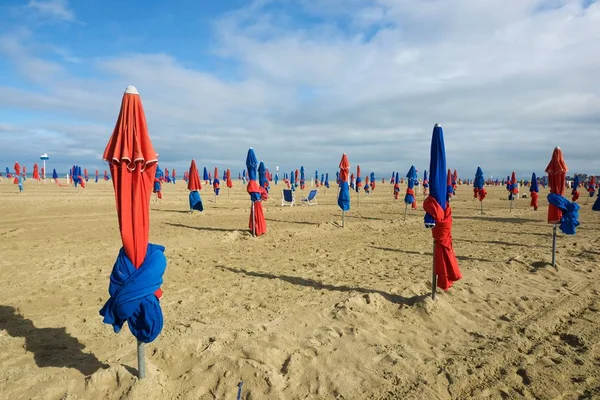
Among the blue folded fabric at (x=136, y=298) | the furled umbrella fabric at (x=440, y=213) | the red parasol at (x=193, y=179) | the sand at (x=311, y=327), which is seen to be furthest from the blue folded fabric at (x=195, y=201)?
the blue folded fabric at (x=136, y=298)

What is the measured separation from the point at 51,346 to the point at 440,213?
17.2 feet

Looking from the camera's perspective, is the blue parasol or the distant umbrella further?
A: the distant umbrella

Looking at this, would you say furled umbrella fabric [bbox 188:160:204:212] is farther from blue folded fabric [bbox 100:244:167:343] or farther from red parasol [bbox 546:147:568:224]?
blue folded fabric [bbox 100:244:167:343]

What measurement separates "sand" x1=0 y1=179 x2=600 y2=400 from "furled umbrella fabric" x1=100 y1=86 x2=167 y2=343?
0.68 m

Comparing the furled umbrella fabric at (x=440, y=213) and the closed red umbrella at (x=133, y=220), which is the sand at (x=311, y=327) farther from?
the closed red umbrella at (x=133, y=220)

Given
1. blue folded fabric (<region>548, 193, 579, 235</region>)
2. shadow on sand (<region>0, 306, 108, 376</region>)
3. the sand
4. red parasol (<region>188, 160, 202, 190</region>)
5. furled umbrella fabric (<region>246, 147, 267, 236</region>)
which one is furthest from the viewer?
red parasol (<region>188, 160, 202, 190</region>)

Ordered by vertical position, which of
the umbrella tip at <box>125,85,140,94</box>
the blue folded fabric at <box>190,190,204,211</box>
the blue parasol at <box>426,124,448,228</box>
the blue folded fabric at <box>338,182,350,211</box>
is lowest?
the blue folded fabric at <box>190,190,204,211</box>

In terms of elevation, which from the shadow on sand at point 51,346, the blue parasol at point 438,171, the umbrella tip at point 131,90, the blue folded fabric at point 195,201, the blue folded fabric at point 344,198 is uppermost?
the umbrella tip at point 131,90

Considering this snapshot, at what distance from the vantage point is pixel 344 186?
1338 cm

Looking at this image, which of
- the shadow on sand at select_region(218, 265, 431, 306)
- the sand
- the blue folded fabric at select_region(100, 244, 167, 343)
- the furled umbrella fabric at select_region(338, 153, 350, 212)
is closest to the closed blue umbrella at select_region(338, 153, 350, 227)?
the furled umbrella fabric at select_region(338, 153, 350, 212)

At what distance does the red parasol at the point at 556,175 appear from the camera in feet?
25.9

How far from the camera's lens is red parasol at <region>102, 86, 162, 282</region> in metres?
3.02

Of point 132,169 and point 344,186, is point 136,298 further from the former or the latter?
point 344,186

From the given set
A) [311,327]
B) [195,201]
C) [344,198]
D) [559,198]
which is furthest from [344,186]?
[311,327]
